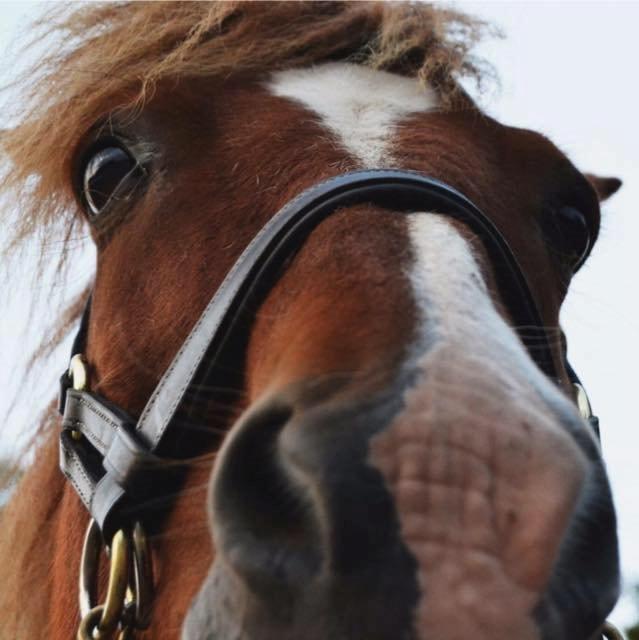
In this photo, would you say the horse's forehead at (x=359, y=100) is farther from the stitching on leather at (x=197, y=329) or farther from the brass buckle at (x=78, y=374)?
the brass buckle at (x=78, y=374)

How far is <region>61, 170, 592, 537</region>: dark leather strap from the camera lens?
186cm

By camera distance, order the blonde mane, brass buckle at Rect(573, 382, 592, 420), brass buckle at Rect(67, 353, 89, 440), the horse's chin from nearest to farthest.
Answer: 1. the horse's chin
2. brass buckle at Rect(67, 353, 89, 440)
3. the blonde mane
4. brass buckle at Rect(573, 382, 592, 420)

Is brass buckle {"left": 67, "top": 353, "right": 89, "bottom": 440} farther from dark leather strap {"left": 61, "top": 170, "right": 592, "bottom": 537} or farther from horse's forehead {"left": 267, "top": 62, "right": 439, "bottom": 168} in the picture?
horse's forehead {"left": 267, "top": 62, "right": 439, "bottom": 168}

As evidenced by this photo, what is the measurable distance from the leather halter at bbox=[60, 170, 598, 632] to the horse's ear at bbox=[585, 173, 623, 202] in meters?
1.72

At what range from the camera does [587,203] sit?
2715 millimetres

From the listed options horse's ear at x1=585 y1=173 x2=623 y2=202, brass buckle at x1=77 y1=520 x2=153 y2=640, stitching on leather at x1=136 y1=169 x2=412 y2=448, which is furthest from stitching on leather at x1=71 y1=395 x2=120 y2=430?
horse's ear at x1=585 y1=173 x2=623 y2=202

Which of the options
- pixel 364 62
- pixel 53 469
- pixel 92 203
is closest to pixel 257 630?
pixel 92 203

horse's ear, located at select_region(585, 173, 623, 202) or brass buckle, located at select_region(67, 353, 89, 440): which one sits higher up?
brass buckle, located at select_region(67, 353, 89, 440)

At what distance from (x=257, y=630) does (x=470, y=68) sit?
227 centimetres

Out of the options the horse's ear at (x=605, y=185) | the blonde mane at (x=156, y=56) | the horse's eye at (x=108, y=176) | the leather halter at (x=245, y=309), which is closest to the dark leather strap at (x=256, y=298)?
the leather halter at (x=245, y=309)

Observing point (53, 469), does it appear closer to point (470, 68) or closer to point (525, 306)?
point (525, 306)

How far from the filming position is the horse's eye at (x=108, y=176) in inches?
93.3

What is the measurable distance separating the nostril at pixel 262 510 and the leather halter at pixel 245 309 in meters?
0.44

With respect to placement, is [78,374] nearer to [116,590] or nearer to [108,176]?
[108,176]
